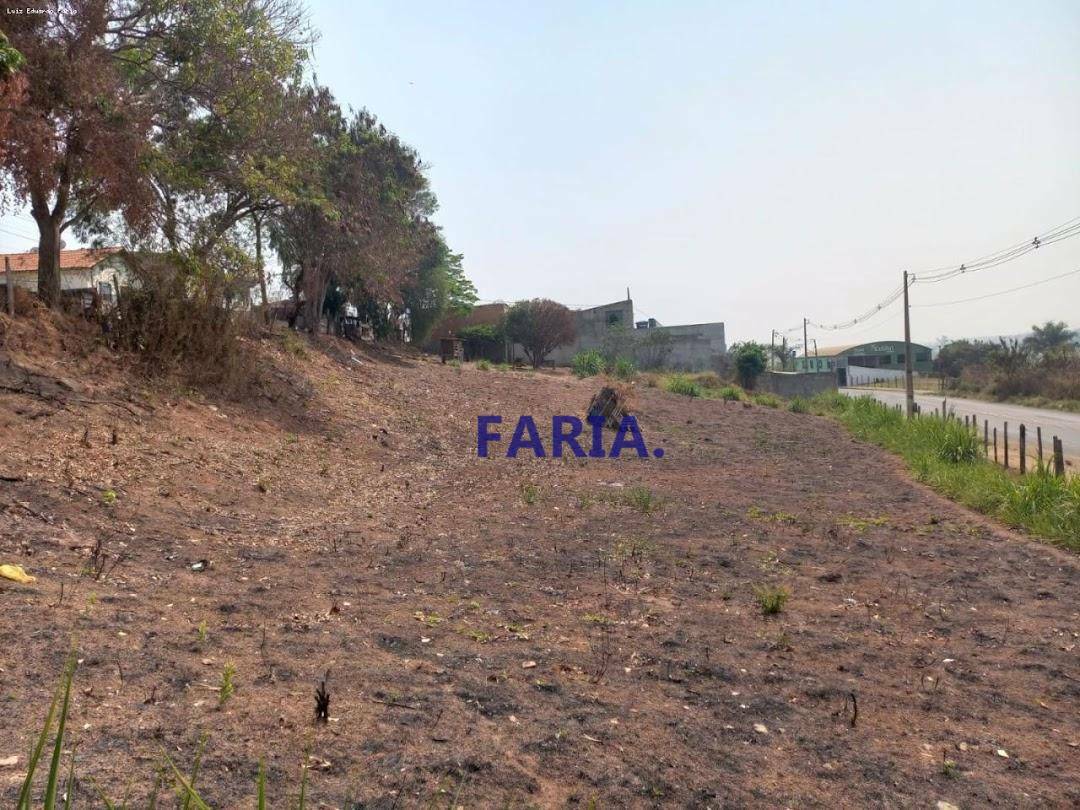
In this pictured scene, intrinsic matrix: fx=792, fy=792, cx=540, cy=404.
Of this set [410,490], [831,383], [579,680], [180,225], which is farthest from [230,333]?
[831,383]

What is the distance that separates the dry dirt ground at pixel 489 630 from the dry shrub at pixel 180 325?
527 mm

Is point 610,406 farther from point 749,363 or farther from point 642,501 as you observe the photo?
point 749,363

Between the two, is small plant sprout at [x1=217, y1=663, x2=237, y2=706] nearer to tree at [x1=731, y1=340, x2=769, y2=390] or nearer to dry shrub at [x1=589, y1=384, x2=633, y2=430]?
dry shrub at [x1=589, y1=384, x2=633, y2=430]

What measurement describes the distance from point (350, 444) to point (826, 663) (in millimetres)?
7682

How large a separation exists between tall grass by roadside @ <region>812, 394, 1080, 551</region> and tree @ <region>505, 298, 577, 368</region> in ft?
65.8

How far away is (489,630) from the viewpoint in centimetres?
418

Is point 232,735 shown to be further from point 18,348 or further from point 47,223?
point 47,223

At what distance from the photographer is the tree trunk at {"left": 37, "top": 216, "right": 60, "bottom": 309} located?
9375 mm

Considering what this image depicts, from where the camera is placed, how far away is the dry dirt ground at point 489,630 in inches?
106

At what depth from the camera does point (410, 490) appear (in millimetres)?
8703

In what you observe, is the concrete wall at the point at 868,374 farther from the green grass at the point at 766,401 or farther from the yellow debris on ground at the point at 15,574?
the yellow debris on ground at the point at 15,574

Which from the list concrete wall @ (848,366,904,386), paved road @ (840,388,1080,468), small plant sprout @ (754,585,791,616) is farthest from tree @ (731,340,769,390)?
concrete wall @ (848,366,904,386)

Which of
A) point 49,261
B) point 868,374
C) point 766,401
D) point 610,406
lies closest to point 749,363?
point 766,401

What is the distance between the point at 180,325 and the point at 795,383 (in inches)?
1258
